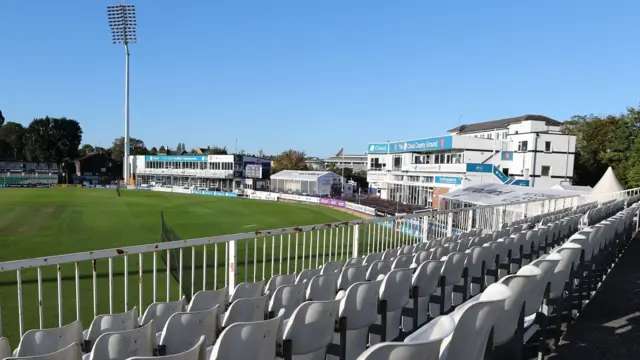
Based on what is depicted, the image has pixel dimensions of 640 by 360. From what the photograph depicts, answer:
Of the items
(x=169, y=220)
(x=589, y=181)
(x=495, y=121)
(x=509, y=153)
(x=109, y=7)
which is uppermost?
(x=109, y=7)

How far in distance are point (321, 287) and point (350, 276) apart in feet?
1.64

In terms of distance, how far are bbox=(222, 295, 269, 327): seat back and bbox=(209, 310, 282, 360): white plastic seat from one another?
2.13 ft

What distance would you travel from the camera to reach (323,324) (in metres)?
2.18

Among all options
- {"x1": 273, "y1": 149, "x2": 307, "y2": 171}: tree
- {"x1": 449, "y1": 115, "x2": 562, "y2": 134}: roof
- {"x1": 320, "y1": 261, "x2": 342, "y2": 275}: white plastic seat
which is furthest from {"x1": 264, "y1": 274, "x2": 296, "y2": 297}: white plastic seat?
{"x1": 273, "y1": 149, "x2": 307, "y2": 171}: tree

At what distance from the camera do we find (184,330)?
7.11ft

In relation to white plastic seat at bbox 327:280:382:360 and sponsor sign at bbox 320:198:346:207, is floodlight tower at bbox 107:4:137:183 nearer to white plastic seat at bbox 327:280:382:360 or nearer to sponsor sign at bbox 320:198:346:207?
sponsor sign at bbox 320:198:346:207

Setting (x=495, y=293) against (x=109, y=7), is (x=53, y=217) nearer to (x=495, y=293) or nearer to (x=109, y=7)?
(x=495, y=293)

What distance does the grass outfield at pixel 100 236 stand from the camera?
30.7 ft

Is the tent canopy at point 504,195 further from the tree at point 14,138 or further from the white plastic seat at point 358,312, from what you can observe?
the tree at point 14,138

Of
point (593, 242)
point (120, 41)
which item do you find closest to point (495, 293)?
point (593, 242)

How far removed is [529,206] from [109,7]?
2799 inches

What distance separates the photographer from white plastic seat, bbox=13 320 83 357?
82.7 inches

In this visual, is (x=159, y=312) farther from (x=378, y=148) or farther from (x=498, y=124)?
(x=498, y=124)

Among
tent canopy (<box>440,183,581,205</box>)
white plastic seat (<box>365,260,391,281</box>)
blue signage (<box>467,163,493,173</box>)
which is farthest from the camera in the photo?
blue signage (<box>467,163,493,173</box>)
